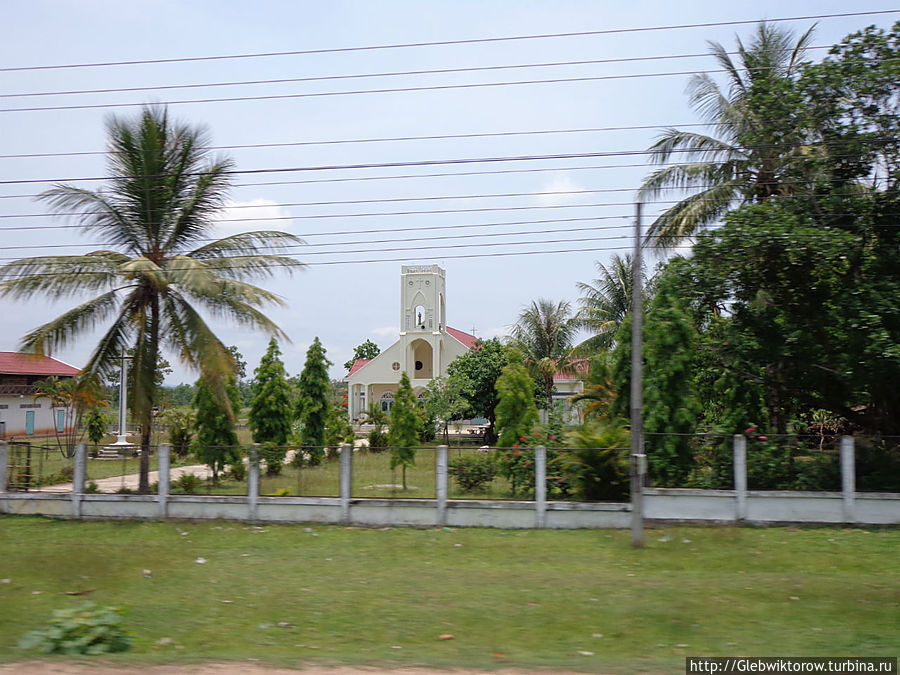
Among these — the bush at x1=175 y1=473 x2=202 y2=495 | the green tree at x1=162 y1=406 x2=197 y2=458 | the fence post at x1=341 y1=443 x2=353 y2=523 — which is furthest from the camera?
the green tree at x1=162 y1=406 x2=197 y2=458

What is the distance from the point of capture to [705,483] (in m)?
13.2

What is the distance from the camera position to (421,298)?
4475 centimetres

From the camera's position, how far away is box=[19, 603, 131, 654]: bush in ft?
20.3

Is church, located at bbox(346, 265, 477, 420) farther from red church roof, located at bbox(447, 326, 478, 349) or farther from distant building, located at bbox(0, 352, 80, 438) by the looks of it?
distant building, located at bbox(0, 352, 80, 438)

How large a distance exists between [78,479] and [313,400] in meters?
10.8

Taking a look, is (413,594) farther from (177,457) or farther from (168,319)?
(168,319)

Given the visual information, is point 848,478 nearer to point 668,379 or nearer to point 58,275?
point 668,379

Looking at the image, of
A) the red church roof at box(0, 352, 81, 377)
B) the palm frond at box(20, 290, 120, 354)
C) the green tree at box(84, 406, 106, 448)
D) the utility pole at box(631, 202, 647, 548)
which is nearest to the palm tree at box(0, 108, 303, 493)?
the palm frond at box(20, 290, 120, 354)

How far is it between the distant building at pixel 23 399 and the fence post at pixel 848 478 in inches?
1555

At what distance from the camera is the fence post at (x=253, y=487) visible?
13781mm

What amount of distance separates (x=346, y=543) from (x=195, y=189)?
8.85 metres

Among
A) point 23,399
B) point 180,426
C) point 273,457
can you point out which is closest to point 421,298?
point 180,426

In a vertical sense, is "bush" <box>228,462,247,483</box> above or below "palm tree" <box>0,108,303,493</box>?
below

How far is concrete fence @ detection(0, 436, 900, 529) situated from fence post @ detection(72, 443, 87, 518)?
0.10ft
